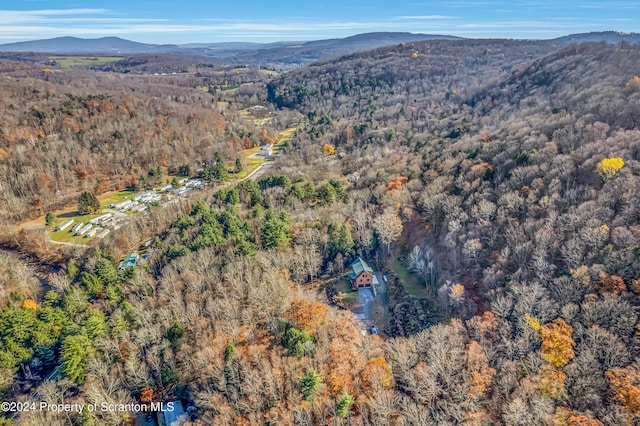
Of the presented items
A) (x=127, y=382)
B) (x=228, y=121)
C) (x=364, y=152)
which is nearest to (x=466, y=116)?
(x=364, y=152)

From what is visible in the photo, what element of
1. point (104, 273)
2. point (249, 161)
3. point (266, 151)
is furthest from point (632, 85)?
point (104, 273)

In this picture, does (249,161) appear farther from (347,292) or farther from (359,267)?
(347,292)

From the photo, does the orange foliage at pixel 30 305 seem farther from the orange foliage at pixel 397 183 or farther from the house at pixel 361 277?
the orange foliage at pixel 397 183

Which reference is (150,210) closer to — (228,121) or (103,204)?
(103,204)

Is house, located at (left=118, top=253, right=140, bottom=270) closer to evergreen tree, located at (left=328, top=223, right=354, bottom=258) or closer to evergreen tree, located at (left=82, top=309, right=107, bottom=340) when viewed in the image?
evergreen tree, located at (left=82, top=309, right=107, bottom=340)

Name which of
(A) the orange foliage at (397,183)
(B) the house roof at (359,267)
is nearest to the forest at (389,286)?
(A) the orange foliage at (397,183)

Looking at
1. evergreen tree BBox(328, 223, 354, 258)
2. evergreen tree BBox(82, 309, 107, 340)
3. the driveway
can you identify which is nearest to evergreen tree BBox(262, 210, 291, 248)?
evergreen tree BBox(328, 223, 354, 258)
